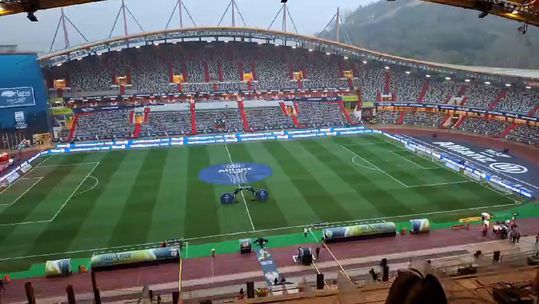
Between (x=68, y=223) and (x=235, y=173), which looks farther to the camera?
(x=235, y=173)

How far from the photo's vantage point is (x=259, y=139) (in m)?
52.9

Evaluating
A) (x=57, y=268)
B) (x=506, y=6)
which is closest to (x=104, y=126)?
(x=57, y=268)

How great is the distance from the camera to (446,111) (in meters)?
61.8

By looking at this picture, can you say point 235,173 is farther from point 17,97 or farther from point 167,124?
point 17,97

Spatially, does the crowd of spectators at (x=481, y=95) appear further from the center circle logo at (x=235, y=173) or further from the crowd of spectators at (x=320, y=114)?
the center circle logo at (x=235, y=173)

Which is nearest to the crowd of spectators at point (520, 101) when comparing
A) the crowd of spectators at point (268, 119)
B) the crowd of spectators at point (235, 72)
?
the crowd of spectators at point (235, 72)

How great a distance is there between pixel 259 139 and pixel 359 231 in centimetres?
2935

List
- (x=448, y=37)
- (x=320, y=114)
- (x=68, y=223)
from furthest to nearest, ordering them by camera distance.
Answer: (x=448, y=37), (x=320, y=114), (x=68, y=223)

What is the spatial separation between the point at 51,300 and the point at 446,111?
57.0 metres

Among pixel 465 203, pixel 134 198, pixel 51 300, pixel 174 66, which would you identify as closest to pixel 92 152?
pixel 134 198

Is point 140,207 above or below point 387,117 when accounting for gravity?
below

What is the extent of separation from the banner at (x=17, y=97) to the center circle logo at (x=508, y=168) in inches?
2016

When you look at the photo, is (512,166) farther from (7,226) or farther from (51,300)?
(7,226)

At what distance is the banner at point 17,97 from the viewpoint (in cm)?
4931
